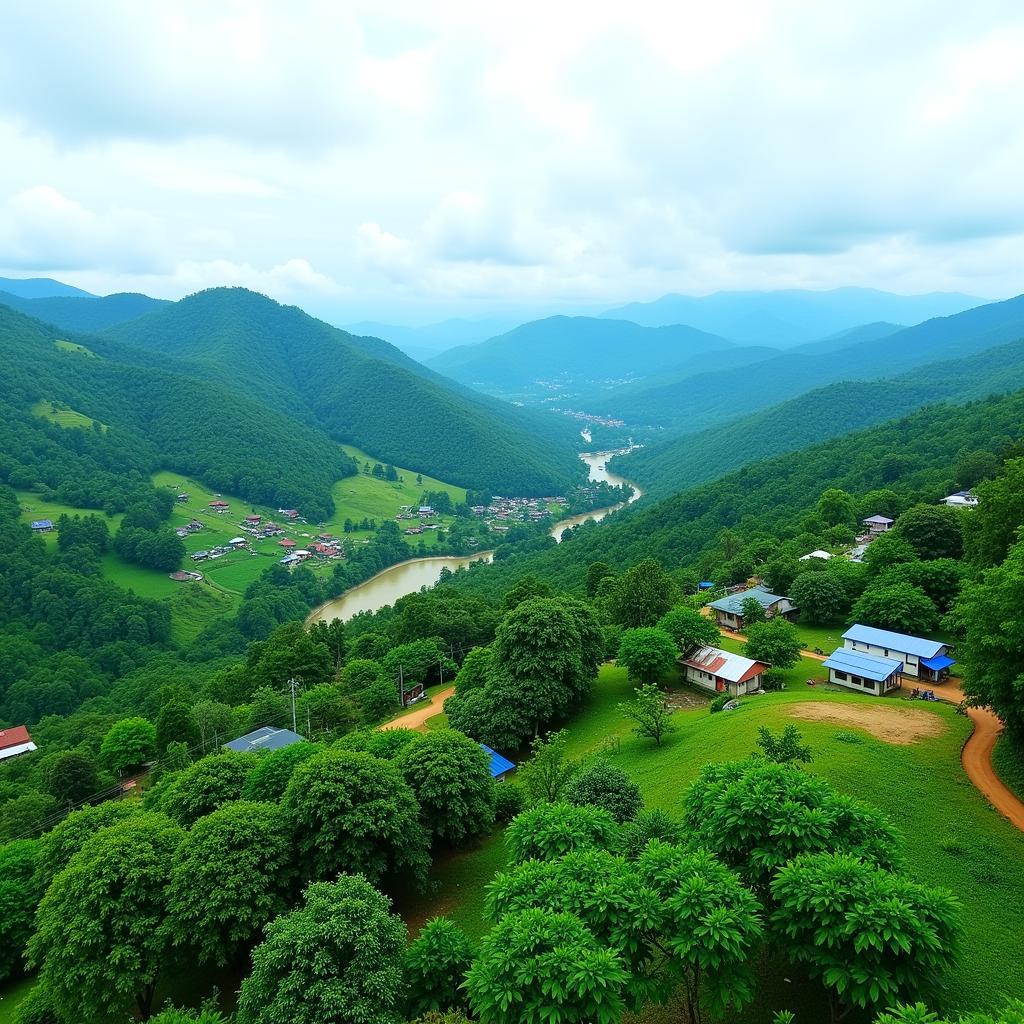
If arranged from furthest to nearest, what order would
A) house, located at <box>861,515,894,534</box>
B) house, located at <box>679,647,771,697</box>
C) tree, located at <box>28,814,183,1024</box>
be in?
house, located at <box>861,515,894,534</box>, house, located at <box>679,647,771,697</box>, tree, located at <box>28,814,183,1024</box>

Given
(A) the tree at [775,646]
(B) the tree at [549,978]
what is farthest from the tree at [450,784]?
(A) the tree at [775,646]

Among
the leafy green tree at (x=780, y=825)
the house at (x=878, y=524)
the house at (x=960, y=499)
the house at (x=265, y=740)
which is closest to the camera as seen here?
the leafy green tree at (x=780, y=825)

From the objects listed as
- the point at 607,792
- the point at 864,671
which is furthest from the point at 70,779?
the point at 864,671

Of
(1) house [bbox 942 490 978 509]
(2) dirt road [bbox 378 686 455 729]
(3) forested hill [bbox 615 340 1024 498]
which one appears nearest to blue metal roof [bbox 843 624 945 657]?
(2) dirt road [bbox 378 686 455 729]

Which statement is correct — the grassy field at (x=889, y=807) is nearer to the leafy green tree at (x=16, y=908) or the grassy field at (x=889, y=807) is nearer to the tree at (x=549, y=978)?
the tree at (x=549, y=978)

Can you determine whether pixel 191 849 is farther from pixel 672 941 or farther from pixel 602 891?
pixel 672 941

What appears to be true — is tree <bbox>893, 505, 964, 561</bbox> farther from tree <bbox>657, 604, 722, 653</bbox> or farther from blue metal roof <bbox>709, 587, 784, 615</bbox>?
tree <bbox>657, 604, 722, 653</bbox>
